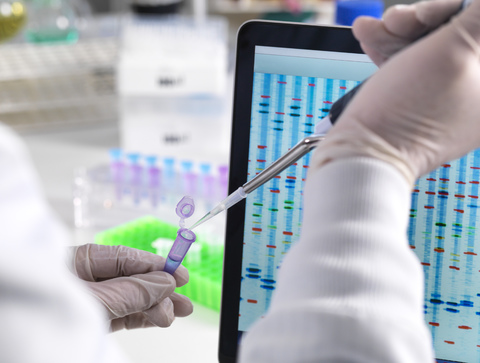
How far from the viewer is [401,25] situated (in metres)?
0.45

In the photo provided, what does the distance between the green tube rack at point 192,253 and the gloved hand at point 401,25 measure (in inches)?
18.1

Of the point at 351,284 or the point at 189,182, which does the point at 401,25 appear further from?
the point at 189,182

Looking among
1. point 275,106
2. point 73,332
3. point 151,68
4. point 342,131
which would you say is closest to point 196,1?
point 151,68

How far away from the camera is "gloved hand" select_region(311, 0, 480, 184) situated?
41 centimetres

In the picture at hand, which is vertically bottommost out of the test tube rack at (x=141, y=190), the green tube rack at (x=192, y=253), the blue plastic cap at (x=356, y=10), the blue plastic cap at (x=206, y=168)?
the green tube rack at (x=192, y=253)

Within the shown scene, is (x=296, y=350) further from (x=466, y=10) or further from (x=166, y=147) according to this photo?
(x=166, y=147)

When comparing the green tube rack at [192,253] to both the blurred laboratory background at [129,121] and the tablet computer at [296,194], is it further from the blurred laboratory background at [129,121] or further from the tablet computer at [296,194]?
the tablet computer at [296,194]

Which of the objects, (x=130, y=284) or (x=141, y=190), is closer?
(x=130, y=284)

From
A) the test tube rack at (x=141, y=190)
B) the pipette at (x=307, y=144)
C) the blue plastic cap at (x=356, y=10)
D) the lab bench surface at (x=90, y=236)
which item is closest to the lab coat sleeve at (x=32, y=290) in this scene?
the pipette at (x=307, y=144)

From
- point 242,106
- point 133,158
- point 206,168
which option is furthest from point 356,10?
point 242,106

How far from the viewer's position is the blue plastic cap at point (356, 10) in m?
1.11

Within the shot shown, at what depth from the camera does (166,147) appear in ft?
4.58

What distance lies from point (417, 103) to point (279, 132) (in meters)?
0.19

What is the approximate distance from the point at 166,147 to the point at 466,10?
1.04 m
